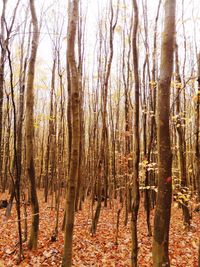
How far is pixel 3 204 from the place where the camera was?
41.5 ft

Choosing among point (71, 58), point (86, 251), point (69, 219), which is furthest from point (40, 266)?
point (71, 58)

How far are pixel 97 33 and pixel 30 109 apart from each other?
7.78 meters

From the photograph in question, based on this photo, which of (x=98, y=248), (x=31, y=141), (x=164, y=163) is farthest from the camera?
(x=98, y=248)

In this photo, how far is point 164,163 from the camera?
114 inches

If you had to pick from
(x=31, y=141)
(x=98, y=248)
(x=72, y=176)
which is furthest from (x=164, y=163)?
(x=98, y=248)

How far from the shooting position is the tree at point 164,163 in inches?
113

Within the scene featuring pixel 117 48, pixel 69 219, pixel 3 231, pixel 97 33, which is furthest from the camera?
pixel 117 48

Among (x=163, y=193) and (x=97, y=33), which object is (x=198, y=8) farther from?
(x=163, y=193)

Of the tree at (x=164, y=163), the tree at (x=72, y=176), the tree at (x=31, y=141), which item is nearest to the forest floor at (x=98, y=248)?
the tree at (x=31, y=141)

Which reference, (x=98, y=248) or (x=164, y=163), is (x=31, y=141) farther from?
(x=164, y=163)

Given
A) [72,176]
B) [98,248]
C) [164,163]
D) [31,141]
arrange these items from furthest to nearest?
[98,248]
[31,141]
[72,176]
[164,163]

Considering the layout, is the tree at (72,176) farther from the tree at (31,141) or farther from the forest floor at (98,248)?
the tree at (31,141)

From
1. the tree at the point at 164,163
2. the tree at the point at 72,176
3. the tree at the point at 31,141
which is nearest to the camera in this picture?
the tree at the point at 164,163

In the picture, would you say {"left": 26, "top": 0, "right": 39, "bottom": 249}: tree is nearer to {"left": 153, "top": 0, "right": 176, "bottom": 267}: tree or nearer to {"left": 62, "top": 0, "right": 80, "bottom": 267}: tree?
{"left": 62, "top": 0, "right": 80, "bottom": 267}: tree
